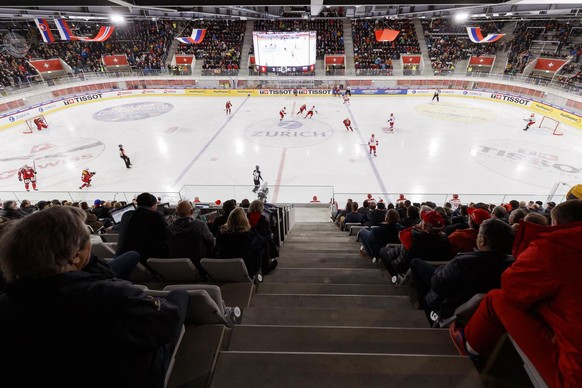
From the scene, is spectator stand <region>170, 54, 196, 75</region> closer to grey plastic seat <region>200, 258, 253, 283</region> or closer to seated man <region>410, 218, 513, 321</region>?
grey plastic seat <region>200, 258, 253, 283</region>

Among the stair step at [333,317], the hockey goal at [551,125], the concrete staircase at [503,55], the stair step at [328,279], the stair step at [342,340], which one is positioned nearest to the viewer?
the stair step at [342,340]

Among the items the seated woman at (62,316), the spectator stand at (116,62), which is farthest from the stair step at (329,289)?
the spectator stand at (116,62)

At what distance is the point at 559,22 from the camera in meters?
30.1

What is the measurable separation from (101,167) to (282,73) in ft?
66.5

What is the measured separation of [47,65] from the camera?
29906 mm

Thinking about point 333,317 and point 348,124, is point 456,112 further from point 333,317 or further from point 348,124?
point 333,317

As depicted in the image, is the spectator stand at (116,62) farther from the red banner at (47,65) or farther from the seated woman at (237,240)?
the seated woman at (237,240)

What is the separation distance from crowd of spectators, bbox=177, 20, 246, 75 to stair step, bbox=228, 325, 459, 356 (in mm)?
32491

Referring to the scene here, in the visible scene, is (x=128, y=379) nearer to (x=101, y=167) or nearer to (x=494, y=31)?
(x=101, y=167)

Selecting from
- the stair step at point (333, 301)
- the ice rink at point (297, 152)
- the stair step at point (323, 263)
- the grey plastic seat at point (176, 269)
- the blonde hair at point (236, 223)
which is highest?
the blonde hair at point (236, 223)

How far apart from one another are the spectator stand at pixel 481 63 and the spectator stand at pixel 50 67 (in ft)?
138

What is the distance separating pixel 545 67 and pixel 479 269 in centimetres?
3596

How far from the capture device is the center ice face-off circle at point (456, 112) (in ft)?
70.3

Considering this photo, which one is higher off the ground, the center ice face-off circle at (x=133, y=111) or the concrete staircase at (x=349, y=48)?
the concrete staircase at (x=349, y=48)
